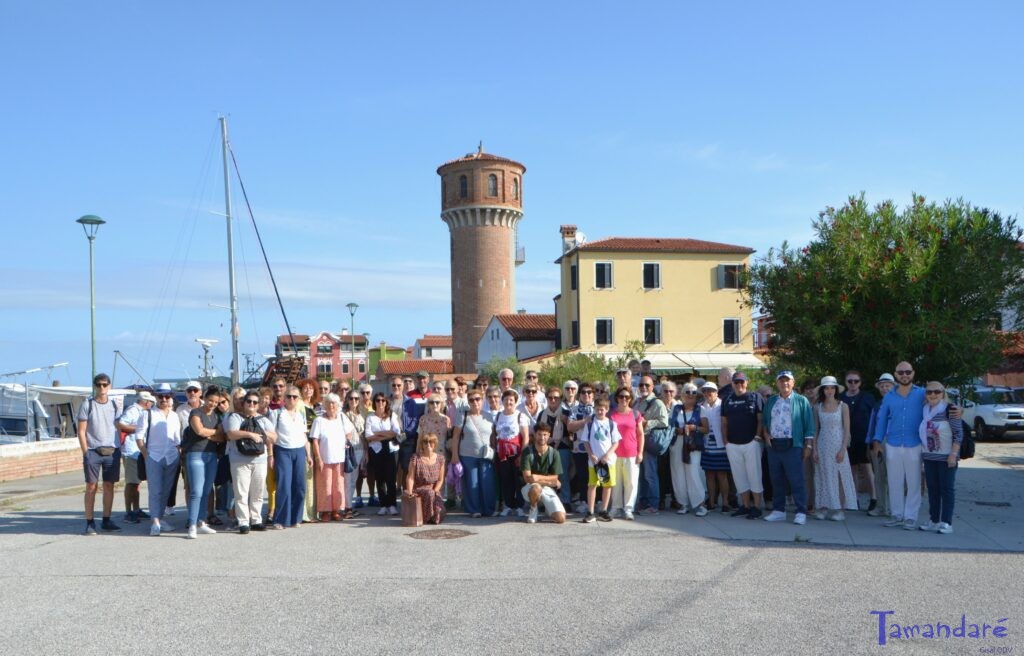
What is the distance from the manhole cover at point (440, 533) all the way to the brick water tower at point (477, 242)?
4906cm

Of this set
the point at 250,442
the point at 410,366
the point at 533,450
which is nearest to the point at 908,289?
the point at 533,450

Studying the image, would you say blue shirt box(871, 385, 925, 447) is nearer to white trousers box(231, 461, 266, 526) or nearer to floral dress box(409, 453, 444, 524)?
floral dress box(409, 453, 444, 524)

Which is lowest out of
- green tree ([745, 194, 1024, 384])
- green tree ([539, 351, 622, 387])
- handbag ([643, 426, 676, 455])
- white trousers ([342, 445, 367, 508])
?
white trousers ([342, 445, 367, 508])

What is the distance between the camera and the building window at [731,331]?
49.2 metres

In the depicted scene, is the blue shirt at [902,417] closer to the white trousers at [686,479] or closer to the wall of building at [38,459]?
the white trousers at [686,479]

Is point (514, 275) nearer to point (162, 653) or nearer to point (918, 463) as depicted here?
point (918, 463)

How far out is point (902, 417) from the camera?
10227mm

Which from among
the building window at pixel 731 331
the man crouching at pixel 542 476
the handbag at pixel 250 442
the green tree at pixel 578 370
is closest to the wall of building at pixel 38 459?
the handbag at pixel 250 442

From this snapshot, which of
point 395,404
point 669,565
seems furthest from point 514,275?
point 669,565

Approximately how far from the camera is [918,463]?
10117 millimetres

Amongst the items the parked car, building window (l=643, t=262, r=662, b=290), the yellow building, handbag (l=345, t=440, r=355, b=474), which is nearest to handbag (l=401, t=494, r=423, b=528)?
handbag (l=345, t=440, r=355, b=474)

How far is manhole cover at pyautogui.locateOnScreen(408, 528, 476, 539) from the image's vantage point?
1003 centimetres

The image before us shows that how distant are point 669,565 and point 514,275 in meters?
55.0

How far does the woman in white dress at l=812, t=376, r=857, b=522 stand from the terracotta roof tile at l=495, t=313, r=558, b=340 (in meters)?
42.9
